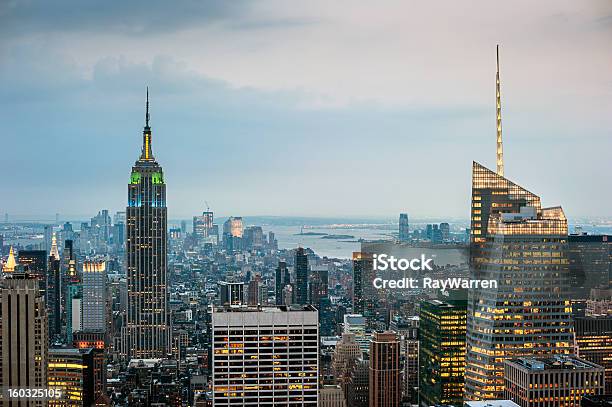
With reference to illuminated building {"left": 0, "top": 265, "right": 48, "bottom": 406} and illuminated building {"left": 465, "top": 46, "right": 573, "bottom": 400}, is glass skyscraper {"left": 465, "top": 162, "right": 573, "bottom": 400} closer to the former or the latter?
illuminated building {"left": 465, "top": 46, "right": 573, "bottom": 400}

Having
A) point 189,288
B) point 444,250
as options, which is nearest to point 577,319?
point 444,250

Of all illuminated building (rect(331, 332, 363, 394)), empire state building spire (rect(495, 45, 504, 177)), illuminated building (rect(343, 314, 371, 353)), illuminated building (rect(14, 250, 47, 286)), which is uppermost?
empire state building spire (rect(495, 45, 504, 177))

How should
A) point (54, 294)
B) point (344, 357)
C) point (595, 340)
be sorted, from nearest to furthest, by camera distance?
point (595, 340), point (344, 357), point (54, 294)

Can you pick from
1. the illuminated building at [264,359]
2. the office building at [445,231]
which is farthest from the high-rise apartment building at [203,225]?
the office building at [445,231]

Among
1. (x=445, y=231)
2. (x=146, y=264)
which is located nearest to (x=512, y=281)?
(x=445, y=231)

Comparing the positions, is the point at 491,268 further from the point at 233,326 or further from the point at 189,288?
the point at 189,288

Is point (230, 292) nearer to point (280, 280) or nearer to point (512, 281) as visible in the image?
point (280, 280)

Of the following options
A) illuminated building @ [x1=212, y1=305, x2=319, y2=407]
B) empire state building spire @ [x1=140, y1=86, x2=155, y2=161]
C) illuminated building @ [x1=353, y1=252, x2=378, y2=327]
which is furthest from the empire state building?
illuminated building @ [x1=212, y1=305, x2=319, y2=407]
